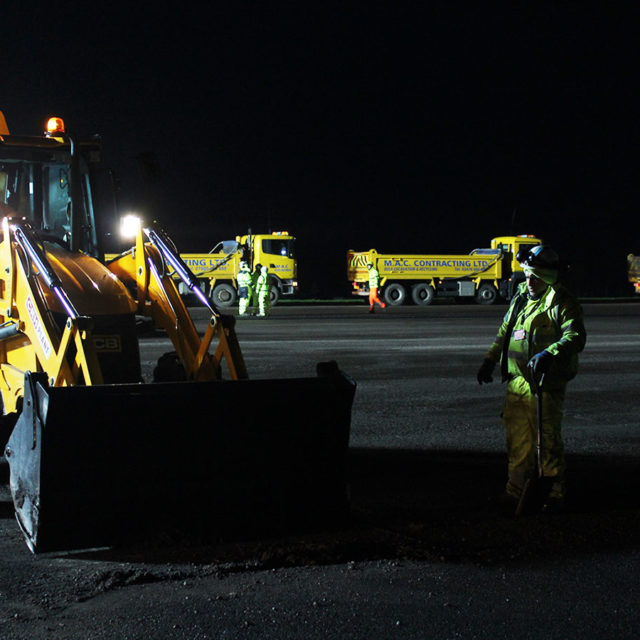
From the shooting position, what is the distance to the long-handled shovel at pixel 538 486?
5.27 m

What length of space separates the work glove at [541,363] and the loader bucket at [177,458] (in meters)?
1.17

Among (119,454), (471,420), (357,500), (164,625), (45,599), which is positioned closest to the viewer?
(164,625)

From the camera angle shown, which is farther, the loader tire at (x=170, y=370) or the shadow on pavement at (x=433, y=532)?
the loader tire at (x=170, y=370)

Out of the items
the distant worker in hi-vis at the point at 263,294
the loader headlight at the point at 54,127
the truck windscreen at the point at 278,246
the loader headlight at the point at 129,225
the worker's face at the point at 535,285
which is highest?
the loader headlight at the point at 54,127

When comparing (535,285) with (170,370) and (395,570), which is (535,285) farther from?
(170,370)

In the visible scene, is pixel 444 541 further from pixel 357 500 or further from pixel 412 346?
pixel 412 346

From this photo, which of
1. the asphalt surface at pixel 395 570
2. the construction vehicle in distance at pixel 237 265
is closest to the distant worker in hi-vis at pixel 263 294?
the construction vehicle in distance at pixel 237 265

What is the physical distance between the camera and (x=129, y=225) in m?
7.30

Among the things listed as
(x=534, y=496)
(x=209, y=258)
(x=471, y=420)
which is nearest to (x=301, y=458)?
(x=534, y=496)

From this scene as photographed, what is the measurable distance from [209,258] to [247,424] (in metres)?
30.9

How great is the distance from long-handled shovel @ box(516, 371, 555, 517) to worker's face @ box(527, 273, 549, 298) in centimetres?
60

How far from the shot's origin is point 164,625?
12.0 feet

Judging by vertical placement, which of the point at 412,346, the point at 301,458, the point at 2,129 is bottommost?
the point at 412,346

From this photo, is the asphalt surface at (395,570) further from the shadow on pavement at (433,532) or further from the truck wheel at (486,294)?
the truck wheel at (486,294)
